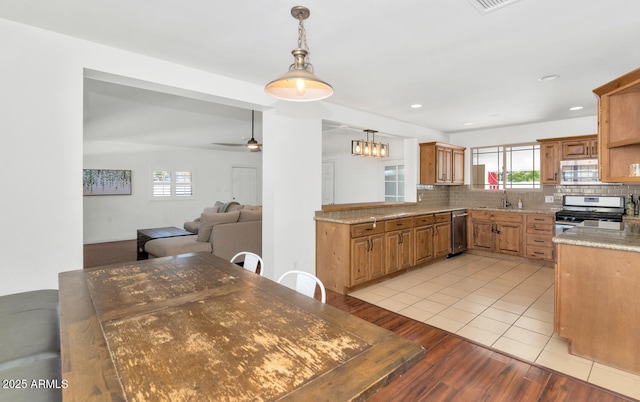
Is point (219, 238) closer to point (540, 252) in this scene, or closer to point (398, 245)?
point (398, 245)

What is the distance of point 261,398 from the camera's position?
83cm

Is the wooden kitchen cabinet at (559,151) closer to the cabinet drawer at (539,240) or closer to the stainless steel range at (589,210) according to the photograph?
the stainless steel range at (589,210)

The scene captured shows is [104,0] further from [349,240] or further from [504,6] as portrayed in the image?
[349,240]

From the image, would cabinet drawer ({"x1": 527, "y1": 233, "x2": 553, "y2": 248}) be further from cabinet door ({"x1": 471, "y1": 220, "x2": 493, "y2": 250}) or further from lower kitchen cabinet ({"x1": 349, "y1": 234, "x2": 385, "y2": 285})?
lower kitchen cabinet ({"x1": 349, "y1": 234, "x2": 385, "y2": 285})

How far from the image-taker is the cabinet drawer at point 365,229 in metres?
3.71

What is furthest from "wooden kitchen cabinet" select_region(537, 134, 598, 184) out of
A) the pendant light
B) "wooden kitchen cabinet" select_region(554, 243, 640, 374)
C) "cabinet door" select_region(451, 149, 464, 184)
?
the pendant light

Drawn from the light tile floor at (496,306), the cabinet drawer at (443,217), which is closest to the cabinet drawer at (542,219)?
the light tile floor at (496,306)

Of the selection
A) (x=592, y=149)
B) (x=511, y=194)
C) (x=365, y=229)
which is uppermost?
(x=592, y=149)

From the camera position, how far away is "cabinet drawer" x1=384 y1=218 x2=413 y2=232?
4168 millimetres

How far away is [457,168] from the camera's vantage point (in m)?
6.07

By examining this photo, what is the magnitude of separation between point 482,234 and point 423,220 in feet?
5.21

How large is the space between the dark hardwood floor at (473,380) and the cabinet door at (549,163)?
3.86 m

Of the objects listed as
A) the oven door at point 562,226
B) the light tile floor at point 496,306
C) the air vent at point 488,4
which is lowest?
the light tile floor at point 496,306

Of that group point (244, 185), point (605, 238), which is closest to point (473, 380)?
point (605, 238)
